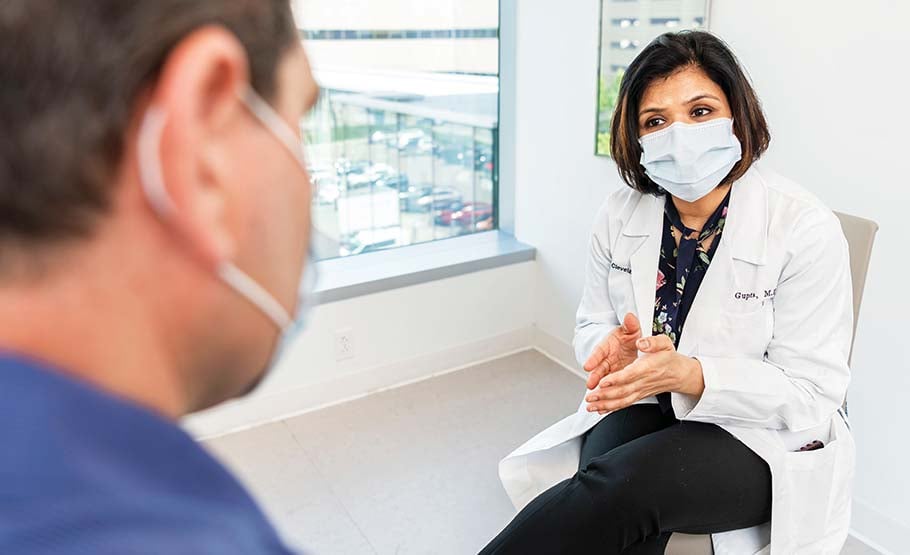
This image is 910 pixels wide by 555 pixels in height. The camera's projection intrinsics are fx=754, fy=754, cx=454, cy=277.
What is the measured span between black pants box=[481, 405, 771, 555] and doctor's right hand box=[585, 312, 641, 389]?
6.1 inches

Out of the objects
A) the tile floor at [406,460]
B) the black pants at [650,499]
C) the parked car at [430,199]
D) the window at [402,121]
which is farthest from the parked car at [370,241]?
the black pants at [650,499]

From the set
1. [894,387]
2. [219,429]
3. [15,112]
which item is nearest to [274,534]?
[15,112]

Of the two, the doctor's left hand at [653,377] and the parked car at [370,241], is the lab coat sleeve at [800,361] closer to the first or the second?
the doctor's left hand at [653,377]

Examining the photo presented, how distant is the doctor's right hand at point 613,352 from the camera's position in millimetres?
1434

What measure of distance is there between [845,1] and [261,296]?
1.67 m

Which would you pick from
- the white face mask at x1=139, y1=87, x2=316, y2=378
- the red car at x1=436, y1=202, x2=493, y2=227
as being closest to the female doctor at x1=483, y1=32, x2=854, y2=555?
the white face mask at x1=139, y1=87, x2=316, y2=378

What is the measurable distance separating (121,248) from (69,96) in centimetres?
8

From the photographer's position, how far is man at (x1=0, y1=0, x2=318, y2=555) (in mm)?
333

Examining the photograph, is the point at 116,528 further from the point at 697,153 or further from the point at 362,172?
the point at 362,172

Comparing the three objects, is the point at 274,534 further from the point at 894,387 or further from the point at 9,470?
the point at 894,387

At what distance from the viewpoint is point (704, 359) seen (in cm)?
135

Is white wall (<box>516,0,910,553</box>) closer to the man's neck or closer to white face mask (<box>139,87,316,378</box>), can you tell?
white face mask (<box>139,87,316,378</box>)

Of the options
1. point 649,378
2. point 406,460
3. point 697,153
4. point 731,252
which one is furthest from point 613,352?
point 406,460

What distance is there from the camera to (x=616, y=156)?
162cm
